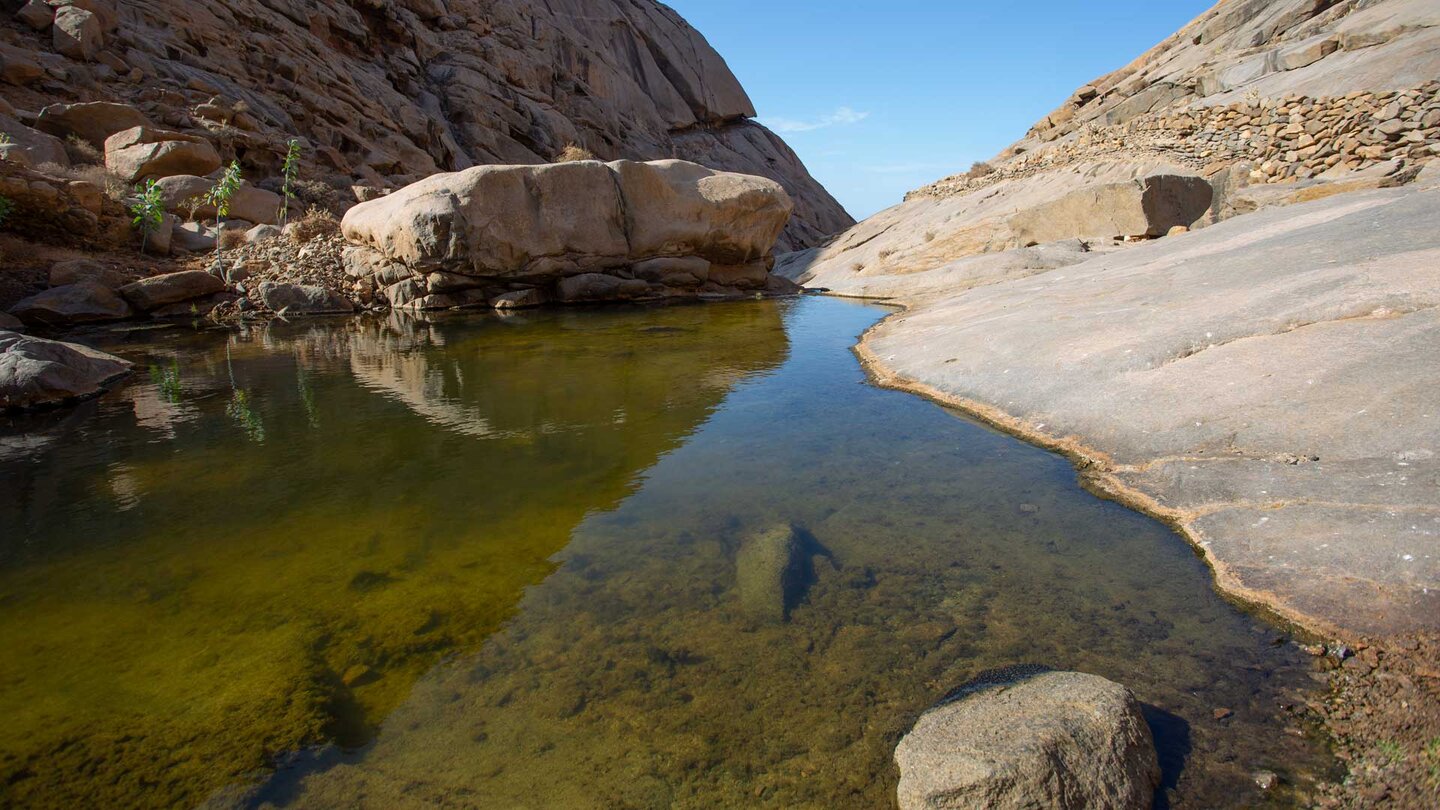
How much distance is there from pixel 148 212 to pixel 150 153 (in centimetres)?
307

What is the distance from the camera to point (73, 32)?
19.2 metres

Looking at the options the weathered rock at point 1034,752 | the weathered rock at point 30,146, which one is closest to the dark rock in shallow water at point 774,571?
the weathered rock at point 1034,752

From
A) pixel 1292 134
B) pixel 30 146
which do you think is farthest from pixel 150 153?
pixel 1292 134

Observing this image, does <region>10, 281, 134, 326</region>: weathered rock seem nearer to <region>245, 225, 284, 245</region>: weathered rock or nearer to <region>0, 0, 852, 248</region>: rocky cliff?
<region>245, 225, 284, 245</region>: weathered rock

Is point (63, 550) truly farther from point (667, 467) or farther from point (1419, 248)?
point (1419, 248)

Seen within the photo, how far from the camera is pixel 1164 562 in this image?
381 centimetres

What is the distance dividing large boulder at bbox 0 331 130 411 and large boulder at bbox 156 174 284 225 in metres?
10.1

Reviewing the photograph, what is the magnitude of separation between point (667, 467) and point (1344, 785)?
4.15 metres

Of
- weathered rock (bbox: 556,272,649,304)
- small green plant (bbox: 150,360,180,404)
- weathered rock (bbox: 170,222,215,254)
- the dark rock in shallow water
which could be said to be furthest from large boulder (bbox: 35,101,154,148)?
the dark rock in shallow water

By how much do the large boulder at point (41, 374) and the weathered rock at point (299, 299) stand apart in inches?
287

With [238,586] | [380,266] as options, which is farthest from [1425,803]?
[380,266]

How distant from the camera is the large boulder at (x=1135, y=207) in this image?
13938 mm

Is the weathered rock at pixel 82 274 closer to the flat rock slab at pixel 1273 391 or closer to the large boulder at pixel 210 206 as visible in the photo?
the large boulder at pixel 210 206

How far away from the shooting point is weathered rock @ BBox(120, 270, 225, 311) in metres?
14.2
